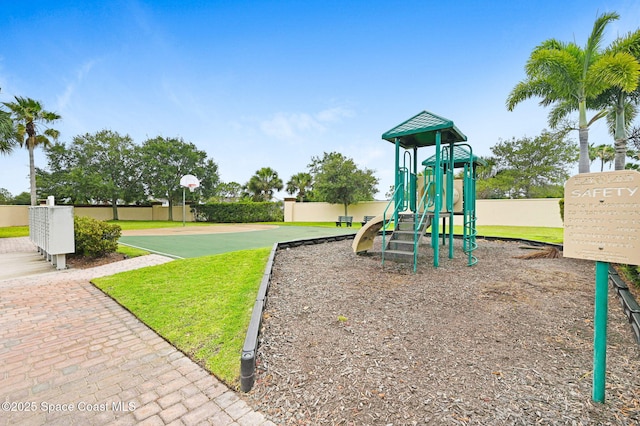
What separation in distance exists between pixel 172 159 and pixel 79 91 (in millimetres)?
13998

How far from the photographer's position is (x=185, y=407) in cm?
198

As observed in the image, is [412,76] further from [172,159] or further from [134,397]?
[172,159]

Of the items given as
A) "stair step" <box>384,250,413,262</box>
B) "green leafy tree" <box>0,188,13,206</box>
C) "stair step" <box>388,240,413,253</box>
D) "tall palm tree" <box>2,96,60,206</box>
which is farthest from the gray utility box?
"green leafy tree" <box>0,188,13,206</box>

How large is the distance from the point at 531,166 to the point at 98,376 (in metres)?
29.8

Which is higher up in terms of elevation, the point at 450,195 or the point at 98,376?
the point at 450,195

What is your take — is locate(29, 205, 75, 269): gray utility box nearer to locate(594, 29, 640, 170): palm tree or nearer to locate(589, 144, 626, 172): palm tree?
locate(594, 29, 640, 170): palm tree

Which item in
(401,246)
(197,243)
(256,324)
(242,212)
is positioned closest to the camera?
(256,324)

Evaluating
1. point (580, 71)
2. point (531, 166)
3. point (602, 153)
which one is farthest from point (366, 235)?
point (602, 153)

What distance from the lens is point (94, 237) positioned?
272 inches

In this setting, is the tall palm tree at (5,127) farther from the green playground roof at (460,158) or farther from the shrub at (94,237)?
the green playground roof at (460,158)

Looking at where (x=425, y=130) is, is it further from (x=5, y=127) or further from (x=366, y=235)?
(x=5, y=127)

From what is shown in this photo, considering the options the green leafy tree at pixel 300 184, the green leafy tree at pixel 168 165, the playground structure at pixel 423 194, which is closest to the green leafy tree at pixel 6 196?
the green leafy tree at pixel 168 165

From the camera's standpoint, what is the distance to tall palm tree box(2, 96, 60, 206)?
1695 cm

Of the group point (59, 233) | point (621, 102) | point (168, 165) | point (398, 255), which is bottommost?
point (398, 255)
